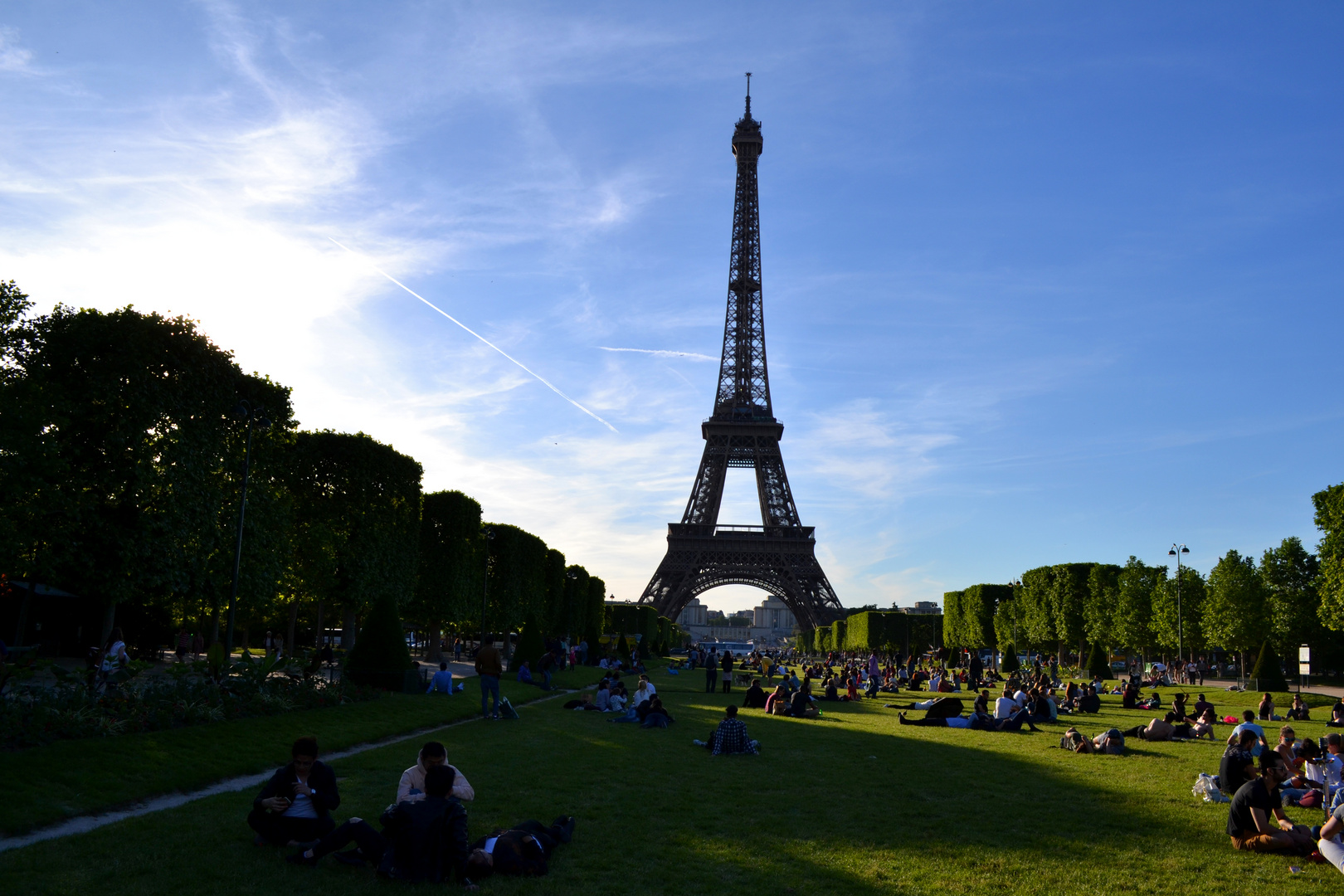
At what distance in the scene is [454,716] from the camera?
22969 mm

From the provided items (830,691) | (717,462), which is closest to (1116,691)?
(830,691)

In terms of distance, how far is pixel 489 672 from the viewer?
880 inches

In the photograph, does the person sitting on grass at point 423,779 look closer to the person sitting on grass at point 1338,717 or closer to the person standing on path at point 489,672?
the person standing on path at point 489,672

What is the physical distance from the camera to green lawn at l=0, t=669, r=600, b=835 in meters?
10.7

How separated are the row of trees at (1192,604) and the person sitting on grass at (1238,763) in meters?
29.5

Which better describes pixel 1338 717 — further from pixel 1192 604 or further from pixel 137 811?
pixel 1192 604

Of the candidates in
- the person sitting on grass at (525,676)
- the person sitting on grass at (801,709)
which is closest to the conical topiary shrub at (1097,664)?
the person sitting on grass at (801,709)

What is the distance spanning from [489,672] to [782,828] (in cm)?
1300

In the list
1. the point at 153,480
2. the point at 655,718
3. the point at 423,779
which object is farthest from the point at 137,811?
the point at 153,480

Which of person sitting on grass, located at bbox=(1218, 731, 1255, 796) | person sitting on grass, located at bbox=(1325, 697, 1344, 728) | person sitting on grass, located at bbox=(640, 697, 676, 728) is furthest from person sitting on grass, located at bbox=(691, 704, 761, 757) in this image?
person sitting on grass, located at bbox=(1325, 697, 1344, 728)

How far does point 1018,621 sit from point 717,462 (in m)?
31.5

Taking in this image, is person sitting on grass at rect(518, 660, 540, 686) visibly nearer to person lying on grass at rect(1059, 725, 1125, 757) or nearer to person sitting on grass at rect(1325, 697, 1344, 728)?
person lying on grass at rect(1059, 725, 1125, 757)

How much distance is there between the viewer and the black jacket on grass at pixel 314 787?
8.95 m

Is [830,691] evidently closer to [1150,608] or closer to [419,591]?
[419,591]
